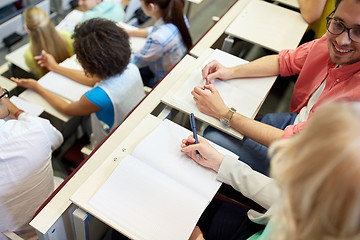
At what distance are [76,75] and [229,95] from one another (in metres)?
1.05

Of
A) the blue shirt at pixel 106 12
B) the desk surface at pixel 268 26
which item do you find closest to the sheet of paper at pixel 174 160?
the desk surface at pixel 268 26

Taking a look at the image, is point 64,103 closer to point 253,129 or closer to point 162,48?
point 162,48

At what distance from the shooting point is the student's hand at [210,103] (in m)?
1.34

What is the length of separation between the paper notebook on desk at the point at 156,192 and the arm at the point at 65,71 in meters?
0.92

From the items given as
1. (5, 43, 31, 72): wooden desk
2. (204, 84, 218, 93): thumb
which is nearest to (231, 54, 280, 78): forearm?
(204, 84, 218, 93): thumb

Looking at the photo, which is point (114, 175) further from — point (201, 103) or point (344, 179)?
point (344, 179)

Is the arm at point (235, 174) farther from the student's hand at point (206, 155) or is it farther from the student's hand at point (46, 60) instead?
the student's hand at point (46, 60)

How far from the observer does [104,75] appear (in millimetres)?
1688

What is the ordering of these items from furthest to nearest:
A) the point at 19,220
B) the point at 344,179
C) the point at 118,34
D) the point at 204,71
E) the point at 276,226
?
1. the point at 118,34
2. the point at 204,71
3. the point at 19,220
4. the point at 276,226
5. the point at 344,179

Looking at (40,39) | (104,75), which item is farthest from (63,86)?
(40,39)

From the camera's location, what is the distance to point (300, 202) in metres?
0.52

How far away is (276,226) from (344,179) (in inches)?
7.3

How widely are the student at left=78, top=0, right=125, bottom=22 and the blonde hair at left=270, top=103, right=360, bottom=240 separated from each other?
8.19 ft

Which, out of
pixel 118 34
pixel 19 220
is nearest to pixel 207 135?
pixel 118 34
